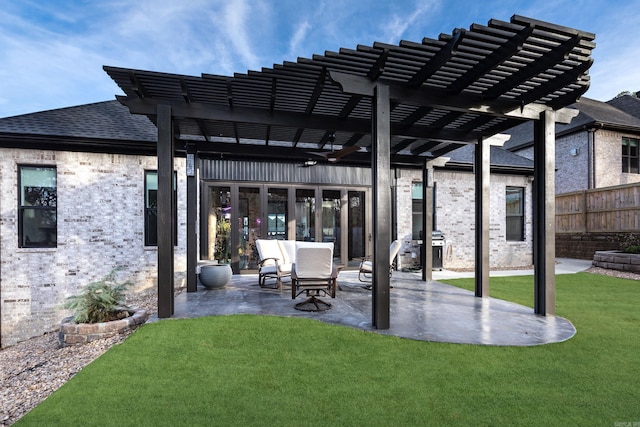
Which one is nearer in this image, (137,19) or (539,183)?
(539,183)

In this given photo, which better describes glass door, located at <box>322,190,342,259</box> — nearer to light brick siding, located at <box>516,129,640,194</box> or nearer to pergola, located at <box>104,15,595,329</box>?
pergola, located at <box>104,15,595,329</box>

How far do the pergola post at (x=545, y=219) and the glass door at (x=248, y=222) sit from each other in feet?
22.4

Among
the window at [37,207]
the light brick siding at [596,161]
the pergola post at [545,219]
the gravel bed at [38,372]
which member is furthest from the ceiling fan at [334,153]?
the light brick siding at [596,161]

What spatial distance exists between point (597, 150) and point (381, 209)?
16553 mm

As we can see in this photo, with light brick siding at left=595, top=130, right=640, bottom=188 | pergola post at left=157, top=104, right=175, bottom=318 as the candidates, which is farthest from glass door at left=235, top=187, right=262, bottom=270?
light brick siding at left=595, top=130, right=640, bottom=188

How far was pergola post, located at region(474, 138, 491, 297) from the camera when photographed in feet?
21.8

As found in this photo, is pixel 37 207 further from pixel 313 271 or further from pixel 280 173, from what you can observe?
pixel 313 271

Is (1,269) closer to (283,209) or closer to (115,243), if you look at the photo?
(115,243)

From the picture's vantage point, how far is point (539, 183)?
540 centimetres

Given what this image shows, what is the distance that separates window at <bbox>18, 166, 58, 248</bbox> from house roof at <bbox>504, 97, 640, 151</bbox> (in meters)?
17.8

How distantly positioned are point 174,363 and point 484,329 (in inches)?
154

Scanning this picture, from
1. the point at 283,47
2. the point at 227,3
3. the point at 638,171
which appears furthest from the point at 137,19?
the point at 638,171

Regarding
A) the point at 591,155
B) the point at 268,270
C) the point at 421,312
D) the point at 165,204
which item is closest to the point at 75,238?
the point at 268,270

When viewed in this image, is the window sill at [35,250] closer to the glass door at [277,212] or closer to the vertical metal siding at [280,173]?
the vertical metal siding at [280,173]
